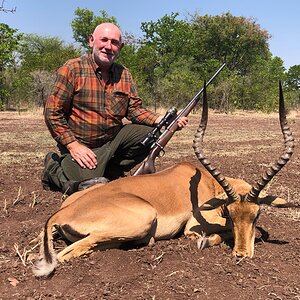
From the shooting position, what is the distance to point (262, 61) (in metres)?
50.2

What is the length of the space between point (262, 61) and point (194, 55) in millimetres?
8355

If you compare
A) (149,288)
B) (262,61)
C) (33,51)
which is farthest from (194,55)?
(149,288)

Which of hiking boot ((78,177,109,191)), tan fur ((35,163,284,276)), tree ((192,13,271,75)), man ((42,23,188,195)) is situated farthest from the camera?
tree ((192,13,271,75))

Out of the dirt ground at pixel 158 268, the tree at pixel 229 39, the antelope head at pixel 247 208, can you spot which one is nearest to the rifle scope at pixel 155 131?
the dirt ground at pixel 158 268

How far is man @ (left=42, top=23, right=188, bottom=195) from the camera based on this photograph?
612cm

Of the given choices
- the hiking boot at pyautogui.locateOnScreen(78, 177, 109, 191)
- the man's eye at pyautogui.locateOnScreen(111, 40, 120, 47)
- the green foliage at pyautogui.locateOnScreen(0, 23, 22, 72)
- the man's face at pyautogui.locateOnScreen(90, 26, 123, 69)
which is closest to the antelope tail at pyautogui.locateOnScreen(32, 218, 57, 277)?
the hiking boot at pyautogui.locateOnScreen(78, 177, 109, 191)

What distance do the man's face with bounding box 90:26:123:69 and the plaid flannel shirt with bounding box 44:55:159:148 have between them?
13 centimetres

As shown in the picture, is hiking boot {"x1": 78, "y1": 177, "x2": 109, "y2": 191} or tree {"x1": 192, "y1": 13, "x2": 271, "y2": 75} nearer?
hiking boot {"x1": 78, "y1": 177, "x2": 109, "y2": 191}

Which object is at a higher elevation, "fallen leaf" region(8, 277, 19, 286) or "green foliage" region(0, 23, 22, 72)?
"green foliage" region(0, 23, 22, 72)

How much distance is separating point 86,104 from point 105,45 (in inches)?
33.3

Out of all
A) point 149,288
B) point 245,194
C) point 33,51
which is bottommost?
point 149,288

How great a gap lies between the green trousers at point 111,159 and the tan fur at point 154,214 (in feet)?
4.10

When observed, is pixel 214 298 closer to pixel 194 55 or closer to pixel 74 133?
pixel 74 133

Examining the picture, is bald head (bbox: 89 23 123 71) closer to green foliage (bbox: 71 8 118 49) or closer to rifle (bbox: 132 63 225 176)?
rifle (bbox: 132 63 225 176)
